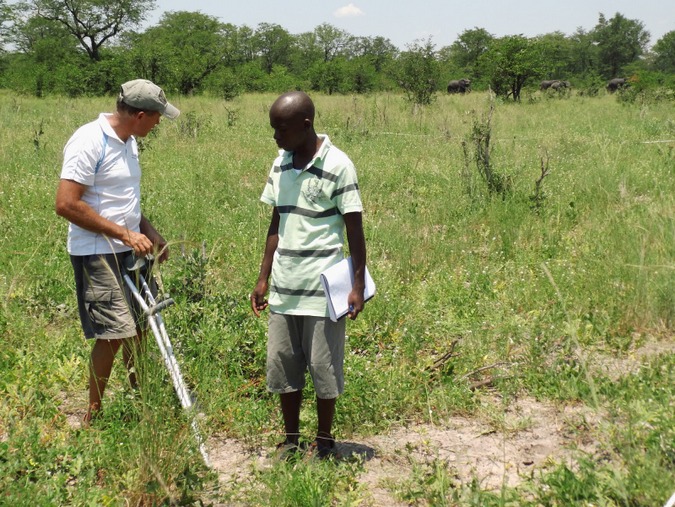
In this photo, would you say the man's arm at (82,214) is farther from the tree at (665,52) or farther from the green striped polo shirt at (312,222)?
the tree at (665,52)

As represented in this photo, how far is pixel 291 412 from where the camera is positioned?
9.75 feet

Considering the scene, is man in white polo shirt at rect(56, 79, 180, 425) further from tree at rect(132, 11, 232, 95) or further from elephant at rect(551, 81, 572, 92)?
elephant at rect(551, 81, 572, 92)

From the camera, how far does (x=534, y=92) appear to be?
2228 centimetres

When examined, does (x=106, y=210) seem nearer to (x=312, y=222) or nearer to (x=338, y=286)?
(x=312, y=222)

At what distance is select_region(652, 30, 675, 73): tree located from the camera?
5133 centimetres

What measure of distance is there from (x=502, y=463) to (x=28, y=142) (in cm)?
947

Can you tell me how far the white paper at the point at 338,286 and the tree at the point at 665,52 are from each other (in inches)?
2206

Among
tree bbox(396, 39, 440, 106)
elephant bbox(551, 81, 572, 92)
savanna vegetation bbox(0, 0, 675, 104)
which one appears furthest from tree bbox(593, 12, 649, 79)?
tree bbox(396, 39, 440, 106)

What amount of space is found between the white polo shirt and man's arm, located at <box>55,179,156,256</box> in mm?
38

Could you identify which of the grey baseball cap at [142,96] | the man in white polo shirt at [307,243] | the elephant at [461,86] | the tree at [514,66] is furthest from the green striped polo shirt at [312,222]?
the elephant at [461,86]

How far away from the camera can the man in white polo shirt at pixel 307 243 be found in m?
2.63

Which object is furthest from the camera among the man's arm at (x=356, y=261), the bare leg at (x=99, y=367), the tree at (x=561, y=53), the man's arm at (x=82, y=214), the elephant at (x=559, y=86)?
the tree at (x=561, y=53)

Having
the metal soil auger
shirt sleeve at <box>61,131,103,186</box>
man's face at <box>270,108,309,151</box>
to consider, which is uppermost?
man's face at <box>270,108,309,151</box>

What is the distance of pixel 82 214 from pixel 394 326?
2234 millimetres
